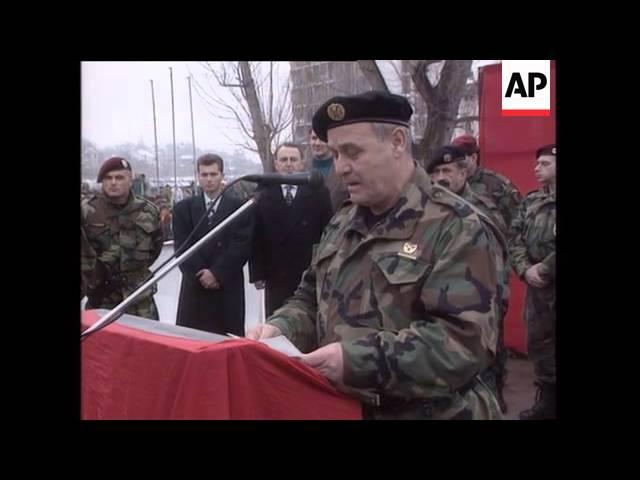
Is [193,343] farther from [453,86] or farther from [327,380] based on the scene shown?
[453,86]

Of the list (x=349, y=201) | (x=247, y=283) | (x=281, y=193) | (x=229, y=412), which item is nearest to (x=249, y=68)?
(x=281, y=193)

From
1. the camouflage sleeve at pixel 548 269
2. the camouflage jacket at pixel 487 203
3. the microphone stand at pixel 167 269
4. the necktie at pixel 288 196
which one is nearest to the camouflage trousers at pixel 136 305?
the microphone stand at pixel 167 269

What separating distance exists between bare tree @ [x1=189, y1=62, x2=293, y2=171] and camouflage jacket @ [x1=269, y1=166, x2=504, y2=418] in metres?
0.49

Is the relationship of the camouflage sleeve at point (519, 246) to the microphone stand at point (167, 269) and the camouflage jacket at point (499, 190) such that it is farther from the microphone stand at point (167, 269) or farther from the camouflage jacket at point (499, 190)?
the microphone stand at point (167, 269)

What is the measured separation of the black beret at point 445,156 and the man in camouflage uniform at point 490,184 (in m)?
0.05

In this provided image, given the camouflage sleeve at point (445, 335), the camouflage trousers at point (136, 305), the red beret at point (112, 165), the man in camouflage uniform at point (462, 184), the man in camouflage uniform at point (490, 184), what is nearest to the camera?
the camouflage sleeve at point (445, 335)

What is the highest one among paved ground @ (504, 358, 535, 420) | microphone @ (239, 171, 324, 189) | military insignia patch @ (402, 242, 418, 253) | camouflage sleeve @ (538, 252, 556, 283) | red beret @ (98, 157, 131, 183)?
red beret @ (98, 157, 131, 183)

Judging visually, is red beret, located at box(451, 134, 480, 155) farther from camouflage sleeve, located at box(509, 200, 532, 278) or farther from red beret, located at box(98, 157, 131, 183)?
red beret, located at box(98, 157, 131, 183)

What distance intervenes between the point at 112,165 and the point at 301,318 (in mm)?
855

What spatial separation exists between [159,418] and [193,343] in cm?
29

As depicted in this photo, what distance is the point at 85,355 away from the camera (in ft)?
7.58

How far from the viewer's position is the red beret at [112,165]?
7.97 feet

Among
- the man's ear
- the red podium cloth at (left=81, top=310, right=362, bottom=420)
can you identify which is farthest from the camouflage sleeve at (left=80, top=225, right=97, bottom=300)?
the man's ear

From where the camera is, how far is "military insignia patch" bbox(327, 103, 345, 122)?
200 centimetres
